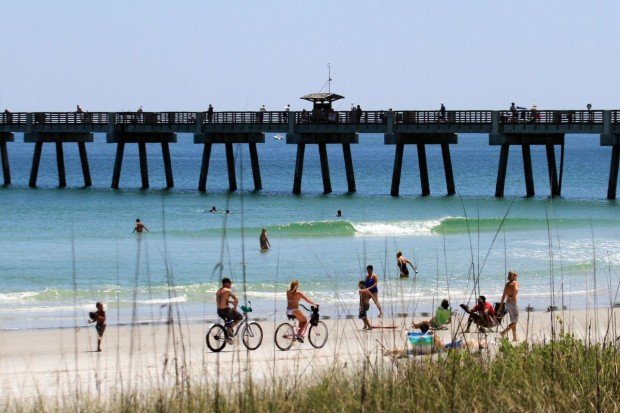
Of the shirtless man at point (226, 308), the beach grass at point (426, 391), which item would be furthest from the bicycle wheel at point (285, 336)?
the beach grass at point (426, 391)

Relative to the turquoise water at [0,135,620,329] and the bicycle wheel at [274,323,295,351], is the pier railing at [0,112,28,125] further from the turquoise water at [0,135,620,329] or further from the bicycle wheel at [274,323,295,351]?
the bicycle wheel at [274,323,295,351]

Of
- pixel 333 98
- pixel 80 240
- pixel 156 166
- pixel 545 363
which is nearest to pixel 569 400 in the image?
pixel 545 363

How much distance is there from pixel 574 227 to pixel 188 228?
46.0 ft

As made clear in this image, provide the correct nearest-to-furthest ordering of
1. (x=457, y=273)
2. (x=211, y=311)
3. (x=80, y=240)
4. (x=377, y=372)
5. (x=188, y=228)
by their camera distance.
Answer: (x=377, y=372), (x=211, y=311), (x=457, y=273), (x=80, y=240), (x=188, y=228)

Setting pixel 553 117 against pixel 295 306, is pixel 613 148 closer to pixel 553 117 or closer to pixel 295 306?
pixel 553 117

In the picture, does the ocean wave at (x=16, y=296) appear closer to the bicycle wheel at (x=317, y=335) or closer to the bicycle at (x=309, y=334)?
the bicycle at (x=309, y=334)

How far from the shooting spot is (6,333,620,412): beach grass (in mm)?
8914

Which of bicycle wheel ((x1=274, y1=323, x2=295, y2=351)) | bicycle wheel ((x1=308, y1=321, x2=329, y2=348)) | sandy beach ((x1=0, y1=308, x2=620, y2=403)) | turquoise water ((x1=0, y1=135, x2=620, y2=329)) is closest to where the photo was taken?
sandy beach ((x1=0, y1=308, x2=620, y2=403))

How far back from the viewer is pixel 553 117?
47.1m

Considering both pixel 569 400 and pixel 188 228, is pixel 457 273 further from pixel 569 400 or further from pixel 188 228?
pixel 569 400

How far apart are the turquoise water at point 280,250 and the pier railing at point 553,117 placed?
3.62m

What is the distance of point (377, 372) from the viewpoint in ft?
32.1

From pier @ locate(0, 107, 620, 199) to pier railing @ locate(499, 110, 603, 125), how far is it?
0.04m

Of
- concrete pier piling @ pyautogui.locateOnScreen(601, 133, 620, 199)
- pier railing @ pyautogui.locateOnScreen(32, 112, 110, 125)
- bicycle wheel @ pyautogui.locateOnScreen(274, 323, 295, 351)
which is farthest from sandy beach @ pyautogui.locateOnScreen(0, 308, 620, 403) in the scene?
pier railing @ pyautogui.locateOnScreen(32, 112, 110, 125)
